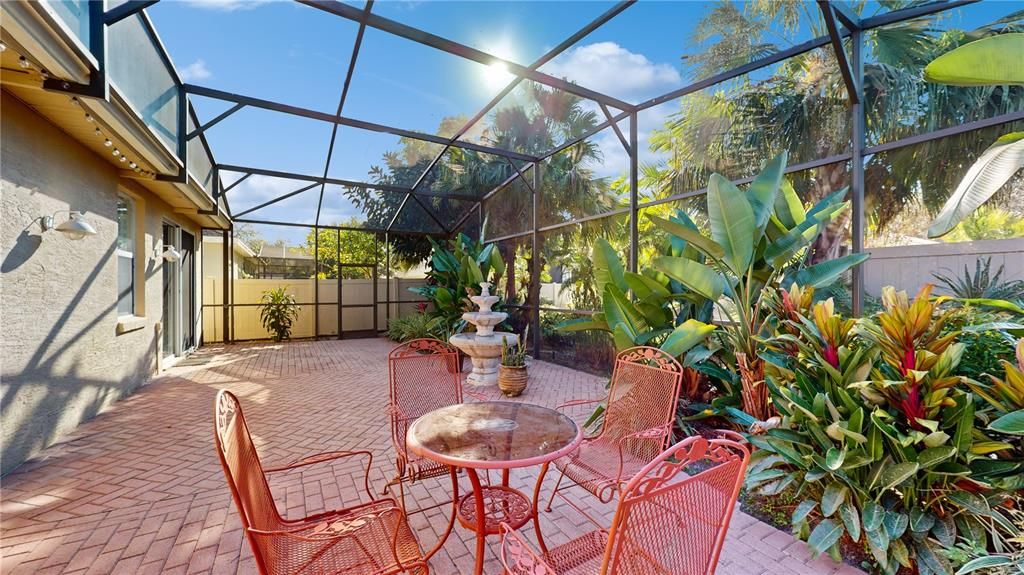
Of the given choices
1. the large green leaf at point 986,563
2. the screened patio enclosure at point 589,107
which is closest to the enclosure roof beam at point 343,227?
the screened patio enclosure at point 589,107

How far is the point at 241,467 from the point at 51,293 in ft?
12.3

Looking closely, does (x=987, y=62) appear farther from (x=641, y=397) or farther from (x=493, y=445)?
(x=493, y=445)

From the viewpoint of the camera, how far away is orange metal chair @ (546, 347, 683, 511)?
236cm

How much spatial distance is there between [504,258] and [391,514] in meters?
7.42

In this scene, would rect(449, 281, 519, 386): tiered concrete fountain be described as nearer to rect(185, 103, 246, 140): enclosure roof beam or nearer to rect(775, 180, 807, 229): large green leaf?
rect(775, 180, 807, 229): large green leaf

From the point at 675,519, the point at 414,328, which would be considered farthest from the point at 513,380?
the point at 414,328

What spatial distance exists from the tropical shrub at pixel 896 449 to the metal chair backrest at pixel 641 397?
23.7 inches

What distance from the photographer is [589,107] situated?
24.3 ft

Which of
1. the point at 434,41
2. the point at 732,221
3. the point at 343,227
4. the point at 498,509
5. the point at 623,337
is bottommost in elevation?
the point at 498,509

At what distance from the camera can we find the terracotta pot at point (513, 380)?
17.6 feet

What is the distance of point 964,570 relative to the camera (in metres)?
1.45

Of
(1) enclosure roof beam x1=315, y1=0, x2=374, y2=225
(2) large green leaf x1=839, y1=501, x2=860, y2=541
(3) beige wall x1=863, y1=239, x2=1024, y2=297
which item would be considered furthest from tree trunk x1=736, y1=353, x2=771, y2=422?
(1) enclosure roof beam x1=315, y1=0, x2=374, y2=225

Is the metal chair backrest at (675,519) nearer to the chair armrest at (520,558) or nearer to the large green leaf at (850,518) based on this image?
the chair armrest at (520,558)

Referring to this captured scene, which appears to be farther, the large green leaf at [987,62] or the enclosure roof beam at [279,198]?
the enclosure roof beam at [279,198]
